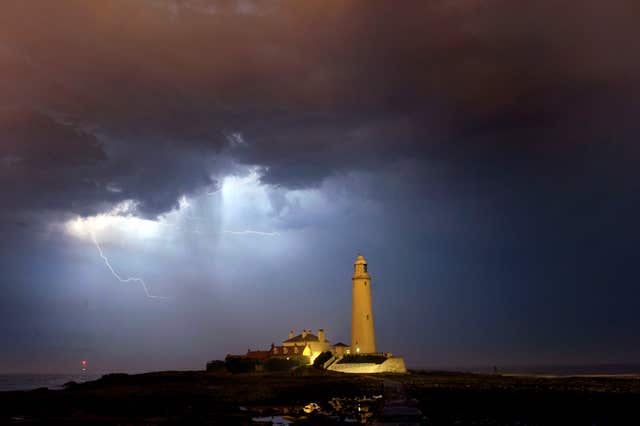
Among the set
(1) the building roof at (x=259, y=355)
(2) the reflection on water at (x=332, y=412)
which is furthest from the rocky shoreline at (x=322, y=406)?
(1) the building roof at (x=259, y=355)

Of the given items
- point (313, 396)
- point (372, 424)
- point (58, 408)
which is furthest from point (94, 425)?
point (313, 396)

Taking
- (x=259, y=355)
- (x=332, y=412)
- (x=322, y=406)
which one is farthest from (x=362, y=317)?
(x=332, y=412)

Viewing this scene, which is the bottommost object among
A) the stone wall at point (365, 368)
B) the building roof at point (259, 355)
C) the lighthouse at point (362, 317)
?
the stone wall at point (365, 368)

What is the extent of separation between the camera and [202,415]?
96.6 ft

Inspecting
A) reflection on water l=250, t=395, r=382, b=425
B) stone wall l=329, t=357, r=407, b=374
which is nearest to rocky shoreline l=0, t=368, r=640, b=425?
reflection on water l=250, t=395, r=382, b=425

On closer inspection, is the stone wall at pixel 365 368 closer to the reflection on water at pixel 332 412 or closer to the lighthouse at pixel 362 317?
the lighthouse at pixel 362 317

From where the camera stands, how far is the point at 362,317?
77.6 metres

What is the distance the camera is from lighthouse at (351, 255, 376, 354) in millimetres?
77250

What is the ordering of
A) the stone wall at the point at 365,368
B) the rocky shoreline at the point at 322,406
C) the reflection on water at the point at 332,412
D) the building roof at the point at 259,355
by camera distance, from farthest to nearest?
the building roof at the point at 259,355 → the stone wall at the point at 365,368 → the rocky shoreline at the point at 322,406 → the reflection on water at the point at 332,412

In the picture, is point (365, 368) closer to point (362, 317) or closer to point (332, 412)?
point (362, 317)

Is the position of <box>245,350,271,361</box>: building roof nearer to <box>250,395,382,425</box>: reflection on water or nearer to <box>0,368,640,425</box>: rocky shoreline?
<box>0,368,640,425</box>: rocky shoreline

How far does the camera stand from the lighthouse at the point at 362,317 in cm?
7725

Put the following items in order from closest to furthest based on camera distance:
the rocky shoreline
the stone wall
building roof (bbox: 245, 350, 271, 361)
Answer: the rocky shoreline → the stone wall → building roof (bbox: 245, 350, 271, 361)

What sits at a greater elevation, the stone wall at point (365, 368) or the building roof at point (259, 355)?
the building roof at point (259, 355)
